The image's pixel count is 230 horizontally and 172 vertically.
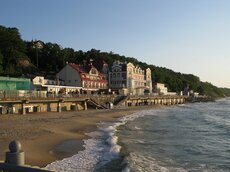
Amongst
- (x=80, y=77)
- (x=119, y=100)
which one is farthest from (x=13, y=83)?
(x=119, y=100)

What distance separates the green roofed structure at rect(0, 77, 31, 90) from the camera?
4750 centimetres

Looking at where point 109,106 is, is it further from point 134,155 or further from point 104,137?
point 134,155

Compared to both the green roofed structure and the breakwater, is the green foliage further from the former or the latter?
the green roofed structure

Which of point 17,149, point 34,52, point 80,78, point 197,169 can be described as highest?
point 34,52

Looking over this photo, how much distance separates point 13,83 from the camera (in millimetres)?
49688

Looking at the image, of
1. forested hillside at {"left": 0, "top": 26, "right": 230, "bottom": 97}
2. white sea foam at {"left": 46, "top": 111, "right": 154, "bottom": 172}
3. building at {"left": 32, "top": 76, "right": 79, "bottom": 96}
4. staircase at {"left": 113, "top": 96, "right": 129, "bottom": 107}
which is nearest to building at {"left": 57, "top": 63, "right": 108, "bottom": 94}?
building at {"left": 32, "top": 76, "right": 79, "bottom": 96}

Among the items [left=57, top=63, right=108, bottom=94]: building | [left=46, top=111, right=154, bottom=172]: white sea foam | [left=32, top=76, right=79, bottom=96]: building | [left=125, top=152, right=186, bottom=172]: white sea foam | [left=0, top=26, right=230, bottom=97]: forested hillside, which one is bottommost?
[left=125, top=152, right=186, bottom=172]: white sea foam

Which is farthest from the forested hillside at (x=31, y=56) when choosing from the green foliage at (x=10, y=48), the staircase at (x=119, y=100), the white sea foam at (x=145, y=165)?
the white sea foam at (x=145, y=165)

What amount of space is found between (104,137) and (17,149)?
72.6ft

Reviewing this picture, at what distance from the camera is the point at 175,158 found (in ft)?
64.0

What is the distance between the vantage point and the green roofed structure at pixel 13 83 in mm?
47500

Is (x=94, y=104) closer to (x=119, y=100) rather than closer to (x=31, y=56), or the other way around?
(x=119, y=100)

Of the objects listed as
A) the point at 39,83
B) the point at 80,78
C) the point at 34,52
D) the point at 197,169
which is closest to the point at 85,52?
the point at 34,52

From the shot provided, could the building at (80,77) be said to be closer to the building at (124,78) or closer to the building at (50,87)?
the building at (50,87)
